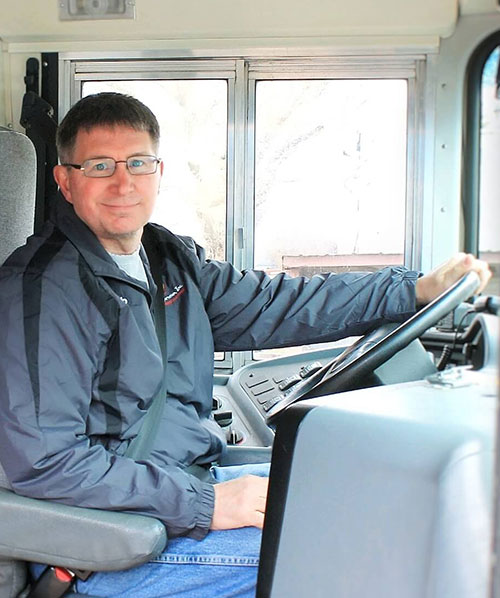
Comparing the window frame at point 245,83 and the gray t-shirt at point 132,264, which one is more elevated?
the window frame at point 245,83

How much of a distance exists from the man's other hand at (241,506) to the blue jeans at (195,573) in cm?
1

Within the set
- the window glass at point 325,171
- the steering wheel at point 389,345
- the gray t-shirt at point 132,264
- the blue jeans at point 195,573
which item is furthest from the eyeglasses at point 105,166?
the window glass at point 325,171

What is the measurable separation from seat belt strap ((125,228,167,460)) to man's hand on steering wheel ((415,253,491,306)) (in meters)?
0.53

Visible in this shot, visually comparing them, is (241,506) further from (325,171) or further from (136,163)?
(325,171)

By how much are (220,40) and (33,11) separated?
0.46 m

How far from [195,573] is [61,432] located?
34cm

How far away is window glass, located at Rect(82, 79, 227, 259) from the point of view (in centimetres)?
282

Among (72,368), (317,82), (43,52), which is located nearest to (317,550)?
(72,368)

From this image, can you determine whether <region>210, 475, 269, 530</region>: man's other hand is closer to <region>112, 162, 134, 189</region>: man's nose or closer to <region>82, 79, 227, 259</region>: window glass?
<region>112, 162, 134, 189</region>: man's nose

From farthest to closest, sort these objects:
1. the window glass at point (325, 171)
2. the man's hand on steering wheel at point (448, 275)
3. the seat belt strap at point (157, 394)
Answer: the window glass at point (325, 171)
the seat belt strap at point (157, 394)
the man's hand on steering wheel at point (448, 275)

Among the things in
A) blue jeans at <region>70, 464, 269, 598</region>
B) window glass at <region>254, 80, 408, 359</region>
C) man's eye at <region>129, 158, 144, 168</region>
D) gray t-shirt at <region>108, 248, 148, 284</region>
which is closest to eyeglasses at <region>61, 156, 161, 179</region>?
man's eye at <region>129, 158, 144, 168</region>

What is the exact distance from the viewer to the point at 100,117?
5.13ft

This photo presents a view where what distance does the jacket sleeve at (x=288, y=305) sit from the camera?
5.59ft

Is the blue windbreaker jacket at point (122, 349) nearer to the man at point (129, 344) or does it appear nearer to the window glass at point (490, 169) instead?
the man at point (129, 344)
